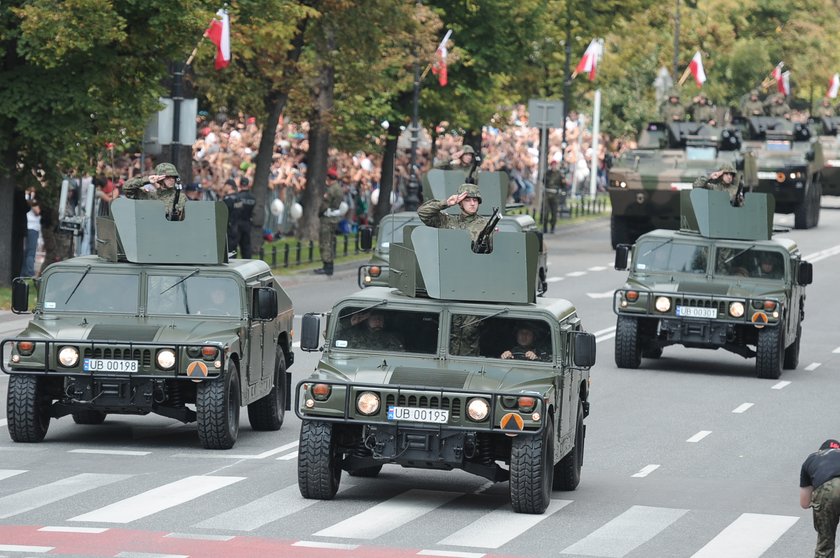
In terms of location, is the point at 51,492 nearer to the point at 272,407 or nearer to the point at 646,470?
the point at 272,407

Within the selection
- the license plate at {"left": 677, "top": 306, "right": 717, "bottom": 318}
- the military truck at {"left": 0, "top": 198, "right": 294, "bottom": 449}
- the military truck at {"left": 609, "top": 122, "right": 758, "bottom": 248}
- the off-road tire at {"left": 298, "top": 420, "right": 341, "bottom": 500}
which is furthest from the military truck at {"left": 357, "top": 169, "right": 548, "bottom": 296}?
the off-road tire at {"left": 298, "top": 420, "right": 341, "bottom": 500}

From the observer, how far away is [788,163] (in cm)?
5100

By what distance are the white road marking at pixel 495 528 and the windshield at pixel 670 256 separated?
1097 cm

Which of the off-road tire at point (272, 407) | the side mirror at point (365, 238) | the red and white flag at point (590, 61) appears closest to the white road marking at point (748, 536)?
the off-road tire at point (272, 407)

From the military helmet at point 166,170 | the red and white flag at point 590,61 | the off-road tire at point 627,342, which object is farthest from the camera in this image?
the red and white flag at point 590,61

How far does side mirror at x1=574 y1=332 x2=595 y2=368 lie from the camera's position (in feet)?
47.9

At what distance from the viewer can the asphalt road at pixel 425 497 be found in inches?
516

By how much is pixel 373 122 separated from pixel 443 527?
33.7m

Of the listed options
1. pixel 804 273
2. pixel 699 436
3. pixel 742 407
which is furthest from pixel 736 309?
pixel 699 436

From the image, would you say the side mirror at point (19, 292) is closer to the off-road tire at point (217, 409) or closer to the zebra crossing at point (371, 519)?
the off-road tire at point (217, 409)

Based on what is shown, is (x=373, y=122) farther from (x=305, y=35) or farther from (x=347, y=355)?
(x=347, y=355)

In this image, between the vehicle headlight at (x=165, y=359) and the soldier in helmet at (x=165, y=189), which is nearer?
the vehicle headlight at (x=165, y=359)

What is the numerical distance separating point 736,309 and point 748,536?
10.9 m

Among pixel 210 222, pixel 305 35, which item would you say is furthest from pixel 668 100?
pixel 210 222
